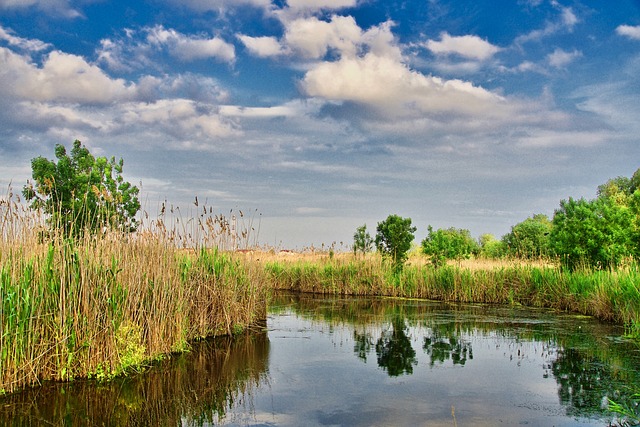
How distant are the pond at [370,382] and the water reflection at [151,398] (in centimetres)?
1

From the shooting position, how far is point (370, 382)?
24.8 ft

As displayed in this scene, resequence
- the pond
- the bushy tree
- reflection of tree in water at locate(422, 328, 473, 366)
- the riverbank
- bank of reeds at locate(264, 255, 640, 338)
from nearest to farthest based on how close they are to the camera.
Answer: the pond
the riverbank
reflection of tree in water at locate(422, 328, 473, 366)
bank of reeds at locate(264, 255, 640, 338)
the bushy tree

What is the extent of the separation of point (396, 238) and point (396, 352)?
1207 cm

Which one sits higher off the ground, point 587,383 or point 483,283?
point 483,283

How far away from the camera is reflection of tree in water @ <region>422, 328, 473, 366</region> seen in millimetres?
9219

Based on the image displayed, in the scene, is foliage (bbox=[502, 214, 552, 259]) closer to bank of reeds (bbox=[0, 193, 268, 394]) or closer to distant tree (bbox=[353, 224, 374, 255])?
distant tree (bbox=[353, 224, 374, 255])

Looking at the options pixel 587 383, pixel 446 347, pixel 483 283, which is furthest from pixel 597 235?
pixel 587 383

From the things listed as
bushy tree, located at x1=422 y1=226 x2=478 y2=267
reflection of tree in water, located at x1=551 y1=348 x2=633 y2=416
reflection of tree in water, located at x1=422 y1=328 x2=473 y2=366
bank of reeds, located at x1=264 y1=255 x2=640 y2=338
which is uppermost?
bushy tree, located at x1=422 y1=226 x2=478 y2=267

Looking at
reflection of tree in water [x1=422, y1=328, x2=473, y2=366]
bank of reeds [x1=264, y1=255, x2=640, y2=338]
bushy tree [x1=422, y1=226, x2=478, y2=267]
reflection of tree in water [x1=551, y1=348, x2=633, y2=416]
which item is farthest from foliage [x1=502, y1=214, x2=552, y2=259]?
reflection of tree in water [x1=551, y1=348, x2=633, y2=416]

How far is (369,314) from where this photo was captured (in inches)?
585

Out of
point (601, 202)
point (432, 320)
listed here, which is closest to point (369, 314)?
point (432, 320)

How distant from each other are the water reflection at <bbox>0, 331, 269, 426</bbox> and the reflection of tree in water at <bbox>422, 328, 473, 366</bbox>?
314 centimetres

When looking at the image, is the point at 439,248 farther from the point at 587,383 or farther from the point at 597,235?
the point at 587,383

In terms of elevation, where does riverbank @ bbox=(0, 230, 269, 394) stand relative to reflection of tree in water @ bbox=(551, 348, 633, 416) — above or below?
above
